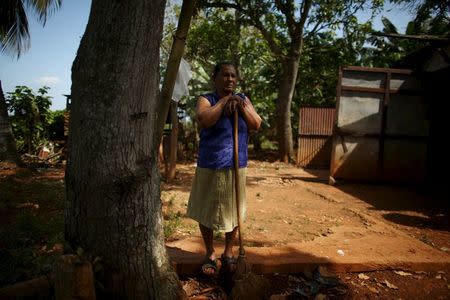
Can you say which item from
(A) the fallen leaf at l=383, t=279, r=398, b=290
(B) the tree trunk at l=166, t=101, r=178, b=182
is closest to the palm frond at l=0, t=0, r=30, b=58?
(B) the tree trunk at l=166, t=101, r=178, b=182

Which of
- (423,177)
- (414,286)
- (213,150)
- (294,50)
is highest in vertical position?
(294,50)

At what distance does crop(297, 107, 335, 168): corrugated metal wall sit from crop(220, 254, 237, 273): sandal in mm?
9225

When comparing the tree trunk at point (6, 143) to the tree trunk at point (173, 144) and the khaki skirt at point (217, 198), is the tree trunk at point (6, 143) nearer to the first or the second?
the tree trunk at point (173, 144)

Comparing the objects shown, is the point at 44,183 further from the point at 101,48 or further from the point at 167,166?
the point at 101,48

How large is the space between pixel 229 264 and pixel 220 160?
31.3 inches

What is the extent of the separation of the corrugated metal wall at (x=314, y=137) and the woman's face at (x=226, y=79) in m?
9.28

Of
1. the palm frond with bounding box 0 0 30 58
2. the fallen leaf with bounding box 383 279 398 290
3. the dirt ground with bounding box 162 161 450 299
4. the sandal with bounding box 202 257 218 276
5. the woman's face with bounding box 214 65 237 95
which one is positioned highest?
the palm frond with bounding box 0 0 30 58

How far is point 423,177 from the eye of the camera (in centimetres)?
771

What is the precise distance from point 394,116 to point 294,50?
15.9ft

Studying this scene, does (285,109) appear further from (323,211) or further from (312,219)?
(312,219)

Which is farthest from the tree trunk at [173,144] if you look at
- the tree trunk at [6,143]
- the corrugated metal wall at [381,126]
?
the tree trunk at [6,143]

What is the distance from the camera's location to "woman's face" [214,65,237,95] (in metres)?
2.50

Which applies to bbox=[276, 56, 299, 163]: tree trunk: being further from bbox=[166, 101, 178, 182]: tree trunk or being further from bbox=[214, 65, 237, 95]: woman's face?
bbox=[214, 65, 237, 95]: woman's face

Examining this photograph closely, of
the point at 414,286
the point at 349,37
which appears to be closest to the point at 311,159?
the point at 349,37
